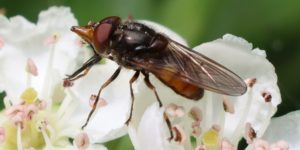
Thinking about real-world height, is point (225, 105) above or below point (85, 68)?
below

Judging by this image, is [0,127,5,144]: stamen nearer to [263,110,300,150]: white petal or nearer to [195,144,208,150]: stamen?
[195,144,208,150]: stamen

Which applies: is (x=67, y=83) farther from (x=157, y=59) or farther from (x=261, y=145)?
(x=261, y=145)

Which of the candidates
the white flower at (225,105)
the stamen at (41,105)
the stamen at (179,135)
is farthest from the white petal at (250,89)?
the stamen at (41,105)

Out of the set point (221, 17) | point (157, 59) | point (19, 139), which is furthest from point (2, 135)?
point (221, 17)

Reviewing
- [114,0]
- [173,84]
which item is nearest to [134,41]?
[173,84]

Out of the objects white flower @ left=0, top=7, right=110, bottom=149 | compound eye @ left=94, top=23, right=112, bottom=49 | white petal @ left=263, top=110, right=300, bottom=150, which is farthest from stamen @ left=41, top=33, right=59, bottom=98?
white petal @ left=263, top=110, right=300, bottom=150

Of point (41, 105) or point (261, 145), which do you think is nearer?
point (261, 145)

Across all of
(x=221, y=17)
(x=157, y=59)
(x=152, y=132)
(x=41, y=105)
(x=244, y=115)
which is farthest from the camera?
(x=221, y=17)
